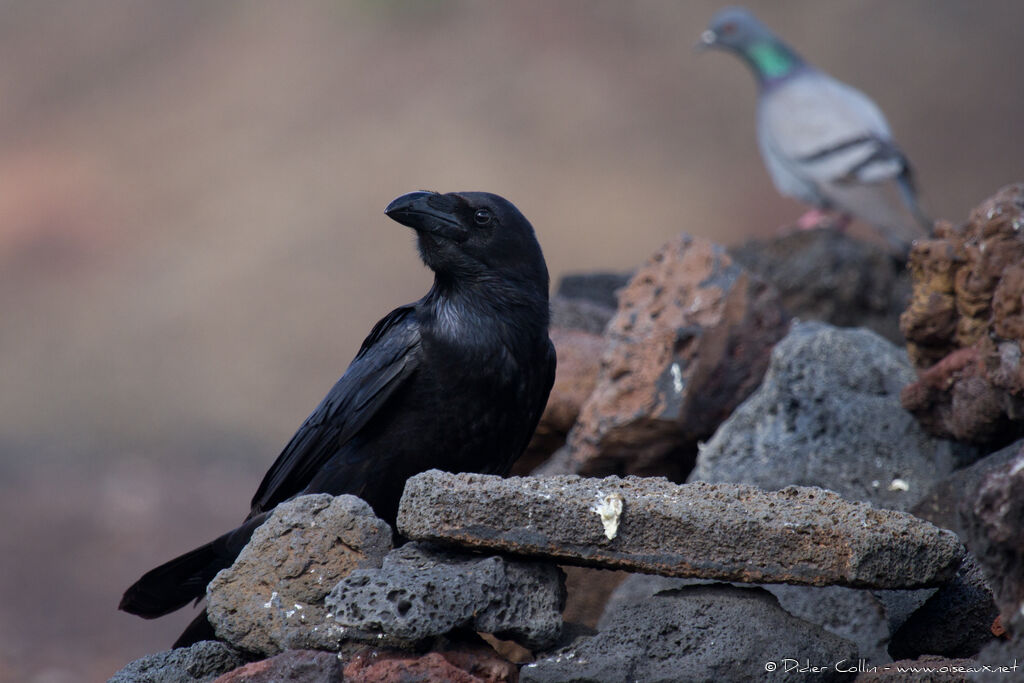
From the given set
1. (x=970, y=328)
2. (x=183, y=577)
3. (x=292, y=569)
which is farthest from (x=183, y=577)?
(x=970, y=328)

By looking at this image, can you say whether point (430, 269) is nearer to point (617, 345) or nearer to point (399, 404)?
point (399, 404)

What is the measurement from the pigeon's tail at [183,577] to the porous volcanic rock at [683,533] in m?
1.05

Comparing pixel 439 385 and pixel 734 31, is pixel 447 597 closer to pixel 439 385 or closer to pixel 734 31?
pixel 439 385

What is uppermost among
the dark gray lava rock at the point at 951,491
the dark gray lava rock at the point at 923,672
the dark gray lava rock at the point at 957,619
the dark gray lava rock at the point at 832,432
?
the dark gray lava rock at the point at 832,432

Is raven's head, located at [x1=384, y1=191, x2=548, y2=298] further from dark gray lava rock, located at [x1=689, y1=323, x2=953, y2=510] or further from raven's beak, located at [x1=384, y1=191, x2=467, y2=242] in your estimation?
dark gray lava rock, located at [x1=689, y1=323, x2=953, y2=510]

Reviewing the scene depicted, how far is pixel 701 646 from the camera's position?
2.96 m

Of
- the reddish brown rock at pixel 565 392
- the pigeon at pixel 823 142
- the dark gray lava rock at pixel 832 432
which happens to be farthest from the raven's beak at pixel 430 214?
the pigeon at pixel 823 142

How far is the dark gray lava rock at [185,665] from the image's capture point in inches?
126

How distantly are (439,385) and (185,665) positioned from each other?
115 centimetres

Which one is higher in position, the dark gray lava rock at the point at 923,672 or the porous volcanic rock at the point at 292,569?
the porous volcanic rock at the point at 292,569

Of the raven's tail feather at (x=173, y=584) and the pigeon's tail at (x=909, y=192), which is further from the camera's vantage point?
the pigeon's tail at (x=909, y=192)

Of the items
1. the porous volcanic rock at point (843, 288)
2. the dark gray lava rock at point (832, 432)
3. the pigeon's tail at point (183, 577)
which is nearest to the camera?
the pigeon's tail at point (183, 577)

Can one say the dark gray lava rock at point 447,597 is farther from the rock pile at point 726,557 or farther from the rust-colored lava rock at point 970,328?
the rust-colored lava rock at point 970,328

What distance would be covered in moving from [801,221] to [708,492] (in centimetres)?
651
